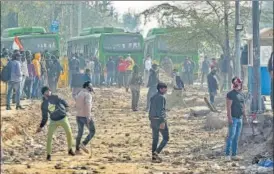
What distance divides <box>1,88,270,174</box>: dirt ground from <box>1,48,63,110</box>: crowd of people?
703 mm

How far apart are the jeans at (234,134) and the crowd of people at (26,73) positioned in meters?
7.47

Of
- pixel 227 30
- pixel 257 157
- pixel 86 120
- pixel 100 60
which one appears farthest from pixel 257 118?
pixel 100 60

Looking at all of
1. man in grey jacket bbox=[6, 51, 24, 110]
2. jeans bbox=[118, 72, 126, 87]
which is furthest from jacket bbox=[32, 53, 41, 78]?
jeans bbox=[118, 72, 126, 87]

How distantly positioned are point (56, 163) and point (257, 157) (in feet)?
12.4

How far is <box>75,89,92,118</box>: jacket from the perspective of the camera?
15.0 m

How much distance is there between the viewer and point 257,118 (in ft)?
54.5

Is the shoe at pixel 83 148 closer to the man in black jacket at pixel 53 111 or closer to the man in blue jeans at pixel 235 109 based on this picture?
the man in black jacket at pixel 53 111

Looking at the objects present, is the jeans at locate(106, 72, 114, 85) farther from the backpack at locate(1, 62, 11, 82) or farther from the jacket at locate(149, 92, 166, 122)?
the jacket at locate(149, 92, 166, 122)

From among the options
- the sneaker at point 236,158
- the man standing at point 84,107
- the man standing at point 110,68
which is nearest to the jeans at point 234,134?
the sneaker at point 236,158

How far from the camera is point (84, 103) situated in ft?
49.3

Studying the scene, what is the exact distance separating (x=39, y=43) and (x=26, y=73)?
Result: 43.5ft

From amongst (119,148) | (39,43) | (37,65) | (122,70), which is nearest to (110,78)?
(122,70)

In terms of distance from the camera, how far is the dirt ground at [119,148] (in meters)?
13.2

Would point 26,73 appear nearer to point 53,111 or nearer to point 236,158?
point 53,111
